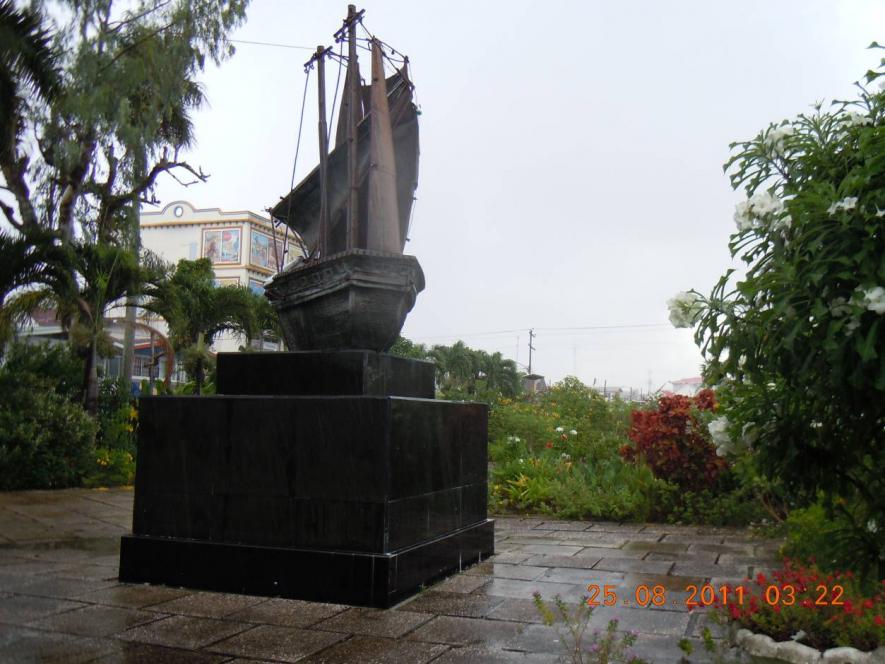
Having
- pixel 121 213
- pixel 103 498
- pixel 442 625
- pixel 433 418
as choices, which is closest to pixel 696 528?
pixel 433 418

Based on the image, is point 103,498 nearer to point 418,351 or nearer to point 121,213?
point 121,213

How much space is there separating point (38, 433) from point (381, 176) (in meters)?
7.66

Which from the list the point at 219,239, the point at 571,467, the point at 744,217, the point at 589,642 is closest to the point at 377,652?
the point at 589,642

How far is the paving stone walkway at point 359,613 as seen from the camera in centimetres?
348

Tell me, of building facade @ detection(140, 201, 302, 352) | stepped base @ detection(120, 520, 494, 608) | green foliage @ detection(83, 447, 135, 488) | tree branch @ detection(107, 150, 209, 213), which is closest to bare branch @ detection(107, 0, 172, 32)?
tree branch @ detection(107, 150, 209, 213)

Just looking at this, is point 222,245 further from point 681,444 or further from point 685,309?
point 685,309

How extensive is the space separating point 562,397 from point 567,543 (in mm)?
9657

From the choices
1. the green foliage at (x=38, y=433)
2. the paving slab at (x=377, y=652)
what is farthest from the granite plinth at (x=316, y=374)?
the green foliage at (x=38, y=433)

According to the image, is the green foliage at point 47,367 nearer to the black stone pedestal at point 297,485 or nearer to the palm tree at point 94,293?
the palm tree at point 94,293

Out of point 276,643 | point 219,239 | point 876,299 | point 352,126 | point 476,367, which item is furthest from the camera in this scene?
point 476,367

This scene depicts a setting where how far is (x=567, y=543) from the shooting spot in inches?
264

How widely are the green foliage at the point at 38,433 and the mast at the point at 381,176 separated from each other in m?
7.26

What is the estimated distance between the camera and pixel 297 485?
15.2 feet

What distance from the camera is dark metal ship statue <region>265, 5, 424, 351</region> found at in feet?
17.7
